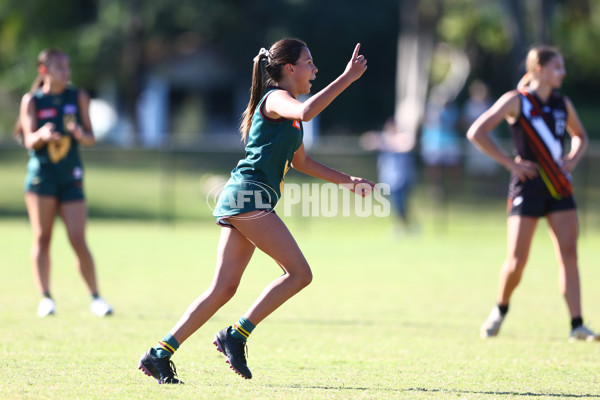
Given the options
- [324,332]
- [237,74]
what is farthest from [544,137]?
[237,74]

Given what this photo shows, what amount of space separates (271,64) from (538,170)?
10.0 feet

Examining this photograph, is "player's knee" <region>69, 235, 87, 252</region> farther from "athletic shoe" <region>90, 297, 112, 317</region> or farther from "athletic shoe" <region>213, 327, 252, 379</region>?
"athletic shoe" <region>213, 327, 252, 379</region>

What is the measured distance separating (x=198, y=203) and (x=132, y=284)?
435 inches

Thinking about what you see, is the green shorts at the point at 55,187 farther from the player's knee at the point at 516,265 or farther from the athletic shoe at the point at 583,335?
the athletic shoe at the point at 583,335

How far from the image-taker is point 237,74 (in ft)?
125

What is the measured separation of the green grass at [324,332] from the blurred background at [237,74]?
258 inches

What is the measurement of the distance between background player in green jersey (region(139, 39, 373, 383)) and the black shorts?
2507 mm

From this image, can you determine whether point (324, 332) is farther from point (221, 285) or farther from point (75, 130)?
point (75, 130)

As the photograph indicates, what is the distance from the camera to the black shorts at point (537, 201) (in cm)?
764

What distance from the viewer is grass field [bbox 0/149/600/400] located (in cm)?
564

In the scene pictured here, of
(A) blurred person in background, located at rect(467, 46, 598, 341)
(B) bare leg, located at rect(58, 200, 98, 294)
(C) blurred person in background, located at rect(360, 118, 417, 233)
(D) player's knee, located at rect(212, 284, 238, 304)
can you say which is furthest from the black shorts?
(C) blurred person in background, located at rect(360, 118, 417, 233)

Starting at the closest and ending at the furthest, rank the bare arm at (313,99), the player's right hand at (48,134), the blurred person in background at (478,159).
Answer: the bare arm at (313,99)
the player's right hand at (48,134)
the blurred person in background at (478,159)

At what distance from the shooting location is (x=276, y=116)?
5.50 meters

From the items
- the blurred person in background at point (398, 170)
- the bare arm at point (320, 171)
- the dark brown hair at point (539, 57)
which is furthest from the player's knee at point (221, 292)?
the blurred person in background at point (398, 170)
